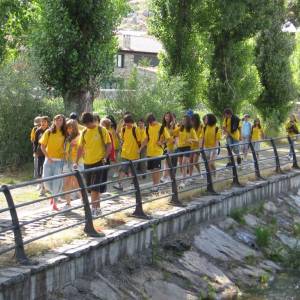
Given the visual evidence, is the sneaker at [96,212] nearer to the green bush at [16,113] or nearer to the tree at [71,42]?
the green bush at [16,113]

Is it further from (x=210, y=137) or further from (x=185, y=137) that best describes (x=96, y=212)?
(x=210, y=137)

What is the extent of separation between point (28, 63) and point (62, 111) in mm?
1649

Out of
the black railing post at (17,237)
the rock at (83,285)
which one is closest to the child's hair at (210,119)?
the rock at (83,285)

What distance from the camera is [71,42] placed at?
67.7ft

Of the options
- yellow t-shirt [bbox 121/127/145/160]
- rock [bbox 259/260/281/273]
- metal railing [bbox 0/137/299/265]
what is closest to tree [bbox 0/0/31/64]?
metal railing [bbox 0/137/299/265]

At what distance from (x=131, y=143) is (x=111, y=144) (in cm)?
305

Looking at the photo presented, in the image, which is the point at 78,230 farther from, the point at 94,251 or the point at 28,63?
the point at 28,63

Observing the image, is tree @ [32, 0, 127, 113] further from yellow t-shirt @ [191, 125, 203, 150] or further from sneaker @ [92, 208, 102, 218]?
sneaker @ [92, 208, 102, 218]

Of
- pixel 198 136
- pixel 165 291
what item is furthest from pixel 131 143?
pixel 165 291

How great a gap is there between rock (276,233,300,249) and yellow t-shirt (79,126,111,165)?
17.7 feet

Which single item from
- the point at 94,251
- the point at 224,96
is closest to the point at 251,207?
the point at 94,251

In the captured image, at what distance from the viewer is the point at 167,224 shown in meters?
12.0

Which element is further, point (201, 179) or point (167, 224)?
point (201, 179)

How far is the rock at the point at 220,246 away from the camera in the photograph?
42.2 ft
